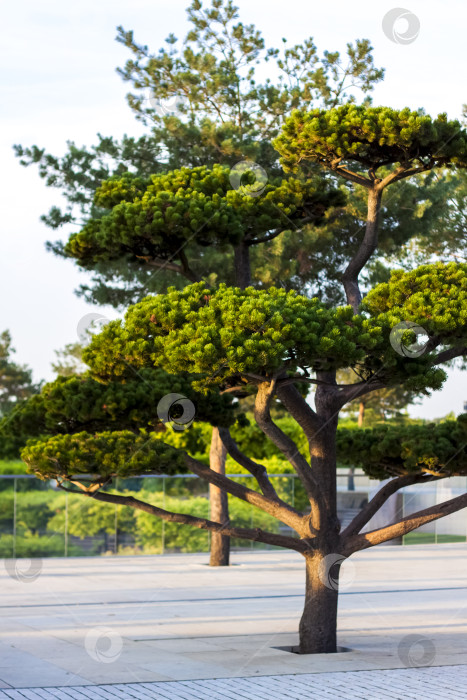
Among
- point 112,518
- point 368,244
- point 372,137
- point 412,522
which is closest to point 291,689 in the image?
point 412,522

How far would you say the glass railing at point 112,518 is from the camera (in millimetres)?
19766

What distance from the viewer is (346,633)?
1078 centimetres

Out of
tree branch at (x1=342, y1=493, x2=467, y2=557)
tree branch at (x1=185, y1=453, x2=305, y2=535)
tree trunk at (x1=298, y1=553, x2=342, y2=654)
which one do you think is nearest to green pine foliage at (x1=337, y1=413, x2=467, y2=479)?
tree branch at (x1=342, y1=493, x2=467, y2=557)

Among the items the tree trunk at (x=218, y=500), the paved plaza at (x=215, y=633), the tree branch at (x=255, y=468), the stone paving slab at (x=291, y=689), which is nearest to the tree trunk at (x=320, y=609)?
the paved plaza at (x=215, y=633)

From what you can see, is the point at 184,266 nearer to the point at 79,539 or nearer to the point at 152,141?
the point at 152,141

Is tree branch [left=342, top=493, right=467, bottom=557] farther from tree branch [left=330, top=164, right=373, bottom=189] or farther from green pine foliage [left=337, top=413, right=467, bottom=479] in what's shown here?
tree branch [left=330, top=164, right=373, bottom=189]

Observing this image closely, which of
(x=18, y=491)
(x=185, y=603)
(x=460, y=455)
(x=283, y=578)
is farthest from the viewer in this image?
(x=18, y=491)

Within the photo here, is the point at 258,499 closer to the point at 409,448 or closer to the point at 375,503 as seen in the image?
the point at 375,503

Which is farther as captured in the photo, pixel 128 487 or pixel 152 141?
pixel 128 487

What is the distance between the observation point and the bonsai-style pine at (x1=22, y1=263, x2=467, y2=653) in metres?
7.83

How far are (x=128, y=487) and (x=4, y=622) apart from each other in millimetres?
10009

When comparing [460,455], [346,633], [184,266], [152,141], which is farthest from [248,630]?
[152,141]

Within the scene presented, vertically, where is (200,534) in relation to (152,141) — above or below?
below

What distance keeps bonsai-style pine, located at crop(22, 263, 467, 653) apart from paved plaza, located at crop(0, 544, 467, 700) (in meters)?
1.03
